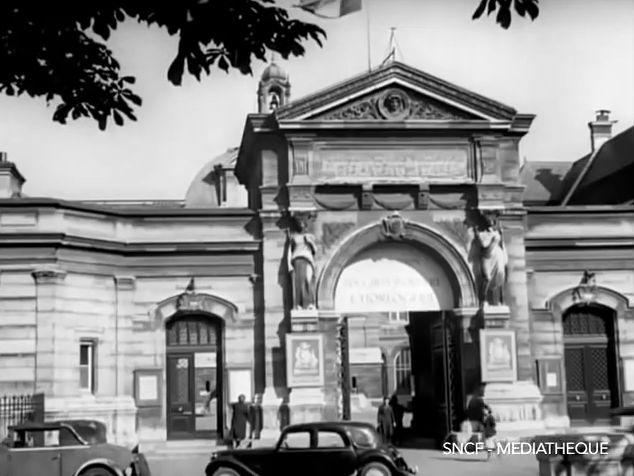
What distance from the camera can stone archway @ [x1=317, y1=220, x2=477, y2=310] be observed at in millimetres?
27938

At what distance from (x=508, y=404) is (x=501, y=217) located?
5.18m

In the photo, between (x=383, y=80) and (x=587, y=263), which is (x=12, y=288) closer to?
(x=383, y=80)

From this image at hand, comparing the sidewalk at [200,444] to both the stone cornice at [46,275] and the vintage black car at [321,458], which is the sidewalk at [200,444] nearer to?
the stone cornice at [46,275]

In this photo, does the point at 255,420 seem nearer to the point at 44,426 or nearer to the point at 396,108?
the point at 44,426

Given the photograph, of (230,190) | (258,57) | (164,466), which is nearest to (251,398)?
(164,466)

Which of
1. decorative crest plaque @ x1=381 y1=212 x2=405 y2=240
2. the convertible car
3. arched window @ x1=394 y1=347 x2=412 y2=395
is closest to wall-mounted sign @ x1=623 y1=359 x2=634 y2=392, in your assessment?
decorative crest plaque @ x1=381 y1=212 x2=405 y2=240

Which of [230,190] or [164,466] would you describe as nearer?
[164,466]

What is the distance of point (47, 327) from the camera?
84.8 ft

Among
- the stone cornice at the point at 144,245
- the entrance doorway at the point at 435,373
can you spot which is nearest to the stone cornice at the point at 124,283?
the stone cornice at the point at 144,245

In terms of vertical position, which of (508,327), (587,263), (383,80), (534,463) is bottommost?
(534,463)

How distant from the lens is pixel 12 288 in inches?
1030

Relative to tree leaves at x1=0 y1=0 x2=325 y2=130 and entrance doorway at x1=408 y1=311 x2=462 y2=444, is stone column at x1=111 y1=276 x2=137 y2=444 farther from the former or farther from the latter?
tree leaves at x1=0 y1=0 x2=325 y2=130

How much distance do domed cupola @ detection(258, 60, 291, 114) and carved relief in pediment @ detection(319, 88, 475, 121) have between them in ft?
32.3

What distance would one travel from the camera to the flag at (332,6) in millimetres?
9445
